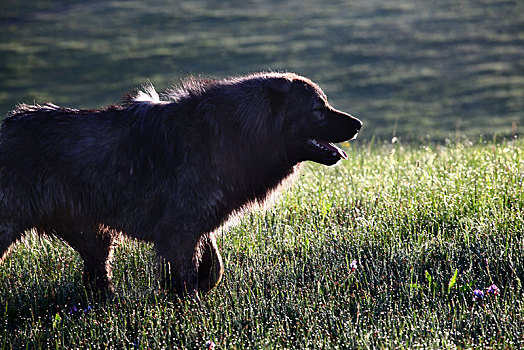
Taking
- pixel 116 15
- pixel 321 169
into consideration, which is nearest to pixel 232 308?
pixel 321 169

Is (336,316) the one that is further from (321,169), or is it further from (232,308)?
(321,169)

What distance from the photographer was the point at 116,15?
28.0 metres

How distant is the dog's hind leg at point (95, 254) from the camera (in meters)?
5.22

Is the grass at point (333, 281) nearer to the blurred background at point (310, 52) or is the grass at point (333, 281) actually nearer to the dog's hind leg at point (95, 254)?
the dog's hind leg at point (95, 254)

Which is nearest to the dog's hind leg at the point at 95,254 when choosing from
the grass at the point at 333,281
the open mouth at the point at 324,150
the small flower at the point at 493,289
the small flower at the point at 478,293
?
the grass at the point at 333,281

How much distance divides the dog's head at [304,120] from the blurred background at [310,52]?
11.5 m

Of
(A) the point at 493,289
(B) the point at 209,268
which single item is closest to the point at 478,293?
(A) the point at 493,289

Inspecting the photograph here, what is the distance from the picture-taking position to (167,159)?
187 inches

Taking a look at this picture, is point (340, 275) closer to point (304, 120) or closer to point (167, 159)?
point (304, 120)

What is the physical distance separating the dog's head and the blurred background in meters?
11.5

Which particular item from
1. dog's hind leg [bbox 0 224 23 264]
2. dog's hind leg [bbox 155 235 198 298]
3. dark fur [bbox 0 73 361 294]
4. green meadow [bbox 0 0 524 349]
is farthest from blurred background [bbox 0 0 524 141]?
dog's hind leg [bbox 0 224 23 264]

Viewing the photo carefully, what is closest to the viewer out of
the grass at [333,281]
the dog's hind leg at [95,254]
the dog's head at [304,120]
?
the grass at [333,281]

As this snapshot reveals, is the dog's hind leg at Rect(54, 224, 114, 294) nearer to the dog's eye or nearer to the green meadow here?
the green meadow

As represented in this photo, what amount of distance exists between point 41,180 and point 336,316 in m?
2.53
